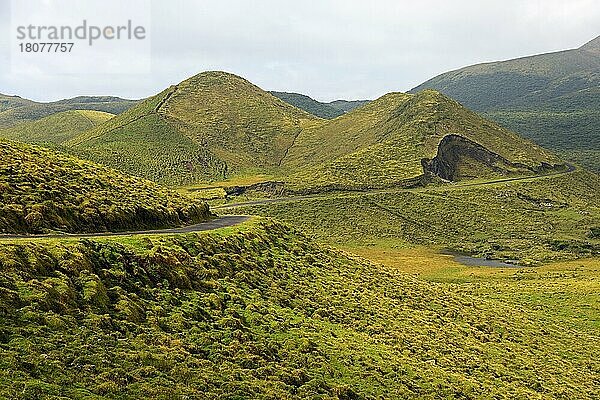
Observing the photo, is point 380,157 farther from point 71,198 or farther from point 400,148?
point 71,198

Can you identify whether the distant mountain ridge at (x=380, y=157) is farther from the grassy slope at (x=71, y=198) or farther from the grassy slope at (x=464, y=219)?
the grassy slope at (x=71, y=198)

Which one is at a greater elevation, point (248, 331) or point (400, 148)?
point (400, 148)

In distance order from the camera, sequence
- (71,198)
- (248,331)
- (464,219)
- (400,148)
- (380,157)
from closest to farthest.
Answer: (248,331)
(71,198)
(464,219)
(380,157)
(400,148)

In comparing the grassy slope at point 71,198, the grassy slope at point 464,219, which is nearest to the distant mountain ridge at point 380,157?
the grassy slope at point 464,219

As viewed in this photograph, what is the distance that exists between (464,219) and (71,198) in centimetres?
10899

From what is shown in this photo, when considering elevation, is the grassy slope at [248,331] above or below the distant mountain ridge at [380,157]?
below

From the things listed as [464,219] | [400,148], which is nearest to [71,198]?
[464,219]

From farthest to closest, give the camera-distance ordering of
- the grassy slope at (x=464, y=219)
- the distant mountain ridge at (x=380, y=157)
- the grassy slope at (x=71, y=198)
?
1. the distant mountain ridge at (x=380, y=157)
2. the grassy slope at (x=464, y=219)
3. the grassy slope at (x=71, y=198)

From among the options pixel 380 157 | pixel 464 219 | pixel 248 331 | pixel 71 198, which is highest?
pixel 380 157

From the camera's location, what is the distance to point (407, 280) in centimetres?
5581

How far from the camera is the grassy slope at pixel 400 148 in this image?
15688 cm

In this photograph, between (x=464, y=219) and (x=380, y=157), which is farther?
(x=380, y=157)

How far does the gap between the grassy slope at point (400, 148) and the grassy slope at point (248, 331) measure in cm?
10419

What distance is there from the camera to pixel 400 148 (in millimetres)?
172125
